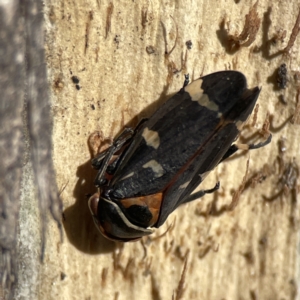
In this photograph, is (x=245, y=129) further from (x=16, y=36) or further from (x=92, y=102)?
(x=16, y=36)

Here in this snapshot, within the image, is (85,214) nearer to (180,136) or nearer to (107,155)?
(107,155)

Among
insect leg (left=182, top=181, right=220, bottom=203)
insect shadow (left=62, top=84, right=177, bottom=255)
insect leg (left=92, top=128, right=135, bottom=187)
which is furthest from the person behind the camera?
insect leg (left=182, top=181, right=220, bottom=203)

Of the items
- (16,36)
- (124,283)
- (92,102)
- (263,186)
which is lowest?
(124,283)

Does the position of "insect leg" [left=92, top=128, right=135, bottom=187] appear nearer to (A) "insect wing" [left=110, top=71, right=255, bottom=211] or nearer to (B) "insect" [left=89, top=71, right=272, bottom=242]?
(B) "insect" [left=89, top=71, right=272, bottom=242]

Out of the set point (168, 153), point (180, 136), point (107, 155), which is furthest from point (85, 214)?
point (180, 136)

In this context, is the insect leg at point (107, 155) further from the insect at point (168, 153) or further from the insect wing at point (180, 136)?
the insect wing at point (180, 136)

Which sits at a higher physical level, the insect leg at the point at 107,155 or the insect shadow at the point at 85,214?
the insect leg at the point at 107,155

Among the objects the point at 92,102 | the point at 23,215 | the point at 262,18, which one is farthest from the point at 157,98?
the point at 23,215

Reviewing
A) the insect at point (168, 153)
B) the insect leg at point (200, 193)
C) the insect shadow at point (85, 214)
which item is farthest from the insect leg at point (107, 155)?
the insect leg at point (200, 193)

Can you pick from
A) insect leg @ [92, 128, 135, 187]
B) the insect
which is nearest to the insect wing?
the insect
